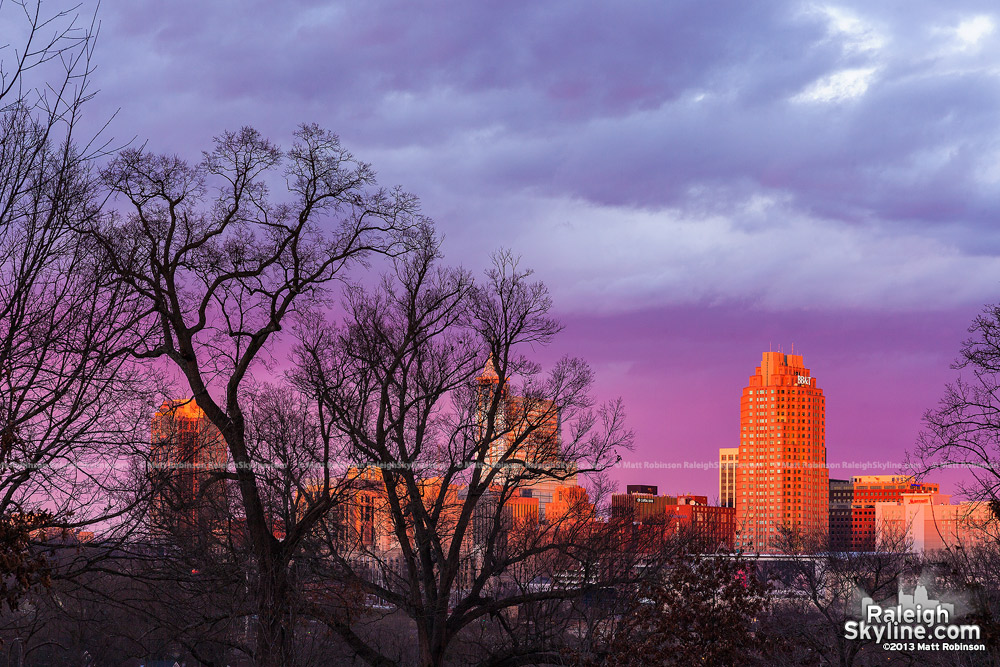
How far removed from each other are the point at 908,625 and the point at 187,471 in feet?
64.4

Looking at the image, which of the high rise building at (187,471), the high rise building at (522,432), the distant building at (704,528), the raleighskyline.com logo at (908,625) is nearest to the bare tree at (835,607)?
the raleighskyline.com logo at (908,625)

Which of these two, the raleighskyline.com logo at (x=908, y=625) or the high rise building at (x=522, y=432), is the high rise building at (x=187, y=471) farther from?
the raleighskyline.com logo at (x=908, y=625)

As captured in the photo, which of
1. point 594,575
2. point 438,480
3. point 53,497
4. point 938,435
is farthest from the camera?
point 438,480

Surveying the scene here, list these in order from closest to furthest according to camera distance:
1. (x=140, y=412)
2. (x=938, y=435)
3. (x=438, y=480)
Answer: (x=140, y=412), (x=938, y=435), (x=438, y=480)

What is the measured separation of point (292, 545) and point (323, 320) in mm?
8944

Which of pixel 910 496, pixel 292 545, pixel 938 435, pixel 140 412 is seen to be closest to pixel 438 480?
pixel 292 545

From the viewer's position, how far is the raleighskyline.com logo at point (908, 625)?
23.6 metres

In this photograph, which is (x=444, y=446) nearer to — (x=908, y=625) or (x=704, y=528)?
(x=908, y=625)

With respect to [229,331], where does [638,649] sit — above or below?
below

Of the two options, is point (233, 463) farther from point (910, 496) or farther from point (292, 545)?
point (910, 496)

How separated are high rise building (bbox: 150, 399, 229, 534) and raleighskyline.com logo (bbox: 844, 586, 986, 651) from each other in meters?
16.3

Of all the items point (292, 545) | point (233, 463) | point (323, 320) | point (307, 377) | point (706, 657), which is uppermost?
point (323, 320)

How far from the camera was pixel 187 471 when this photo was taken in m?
18.1

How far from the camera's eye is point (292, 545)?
2181cm
